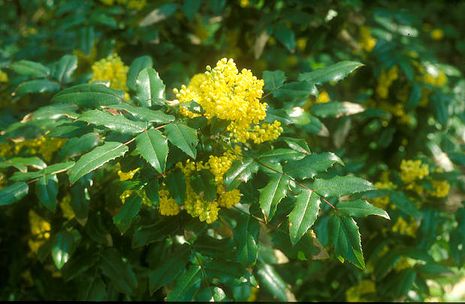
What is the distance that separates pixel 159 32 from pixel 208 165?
1638mm

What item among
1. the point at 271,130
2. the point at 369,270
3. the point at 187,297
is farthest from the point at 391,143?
the point at 187,297

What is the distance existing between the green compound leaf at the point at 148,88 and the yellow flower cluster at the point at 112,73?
0.46 metres

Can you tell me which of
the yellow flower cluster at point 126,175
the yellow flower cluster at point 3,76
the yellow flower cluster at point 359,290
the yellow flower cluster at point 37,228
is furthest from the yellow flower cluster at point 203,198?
the yellow flower cluster at point 3,76

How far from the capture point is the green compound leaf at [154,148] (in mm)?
1729

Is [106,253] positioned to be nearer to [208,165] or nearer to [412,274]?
[208,165]

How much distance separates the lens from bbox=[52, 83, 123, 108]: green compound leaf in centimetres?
213

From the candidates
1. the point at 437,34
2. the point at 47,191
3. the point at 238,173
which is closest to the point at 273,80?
the point at 238,173

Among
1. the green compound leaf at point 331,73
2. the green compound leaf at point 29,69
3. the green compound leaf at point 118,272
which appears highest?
the green compound leaf at point 331,73

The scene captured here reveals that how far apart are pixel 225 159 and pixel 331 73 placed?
22.8 inches

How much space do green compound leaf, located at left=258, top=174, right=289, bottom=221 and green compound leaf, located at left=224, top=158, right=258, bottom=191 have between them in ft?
0.22

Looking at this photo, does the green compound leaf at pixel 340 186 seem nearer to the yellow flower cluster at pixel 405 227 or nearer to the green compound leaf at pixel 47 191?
the green compound leaf at pixel 47 191

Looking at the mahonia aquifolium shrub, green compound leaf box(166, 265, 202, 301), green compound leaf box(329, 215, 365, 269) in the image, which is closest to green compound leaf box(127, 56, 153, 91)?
the mahonia aquifolium shrub

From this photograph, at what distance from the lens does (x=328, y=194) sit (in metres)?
1.92

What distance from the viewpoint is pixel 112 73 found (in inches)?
105
